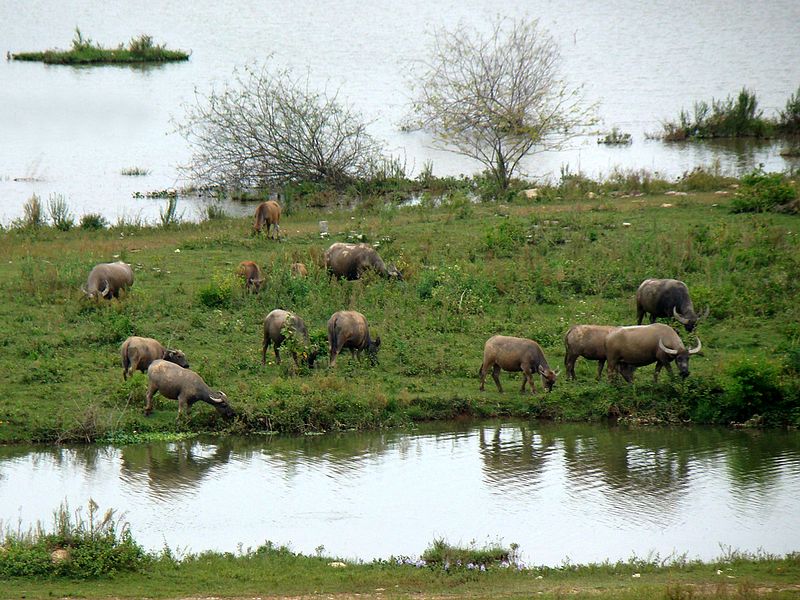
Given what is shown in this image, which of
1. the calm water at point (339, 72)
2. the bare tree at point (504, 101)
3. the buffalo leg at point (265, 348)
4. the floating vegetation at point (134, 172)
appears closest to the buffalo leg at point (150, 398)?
the buffalo leg at point (265, 348)

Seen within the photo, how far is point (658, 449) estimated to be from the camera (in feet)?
47.8

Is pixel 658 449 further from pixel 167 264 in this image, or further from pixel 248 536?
pixel 167 264

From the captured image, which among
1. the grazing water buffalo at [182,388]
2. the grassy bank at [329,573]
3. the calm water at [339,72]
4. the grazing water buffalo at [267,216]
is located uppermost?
the calm water at [339,72]

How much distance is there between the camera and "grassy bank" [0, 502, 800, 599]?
31.6ft

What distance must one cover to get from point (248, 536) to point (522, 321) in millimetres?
7922

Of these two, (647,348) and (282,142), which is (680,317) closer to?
(647,348)

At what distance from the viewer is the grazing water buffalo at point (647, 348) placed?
51.4ft

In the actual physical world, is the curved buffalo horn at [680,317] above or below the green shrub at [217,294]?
below

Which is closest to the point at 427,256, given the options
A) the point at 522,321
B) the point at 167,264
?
the point at 522,321

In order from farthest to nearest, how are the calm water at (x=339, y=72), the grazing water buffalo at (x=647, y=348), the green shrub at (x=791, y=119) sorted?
the green shrub at (x=791, y=119) < the calm water at (x=339, y=72) < the grazing water buffalo at (x=647, y=348)

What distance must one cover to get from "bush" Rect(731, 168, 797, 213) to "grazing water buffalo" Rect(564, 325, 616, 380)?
9.54 metres

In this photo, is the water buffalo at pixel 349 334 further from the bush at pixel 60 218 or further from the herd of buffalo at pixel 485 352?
the bush at pixel 60 218

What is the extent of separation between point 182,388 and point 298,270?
558 cm

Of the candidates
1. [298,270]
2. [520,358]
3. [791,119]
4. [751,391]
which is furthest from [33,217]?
[791,119]
